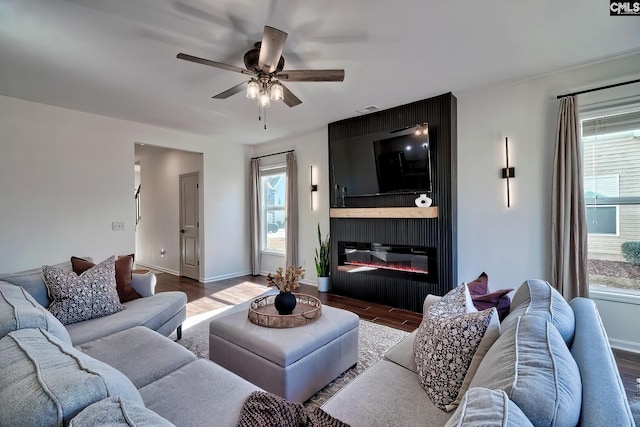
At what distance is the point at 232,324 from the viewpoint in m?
2.12

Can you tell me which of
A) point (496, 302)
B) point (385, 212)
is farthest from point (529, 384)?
point (385, 212)

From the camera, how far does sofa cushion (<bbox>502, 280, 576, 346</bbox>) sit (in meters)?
1.14

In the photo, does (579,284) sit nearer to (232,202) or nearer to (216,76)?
(216,76)

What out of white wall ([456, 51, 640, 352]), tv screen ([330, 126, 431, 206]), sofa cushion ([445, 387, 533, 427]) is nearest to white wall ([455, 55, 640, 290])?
white wall ([456, 51, 640, 352])

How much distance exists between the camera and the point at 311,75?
2.34m

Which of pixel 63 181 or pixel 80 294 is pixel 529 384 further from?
pixel 63 181

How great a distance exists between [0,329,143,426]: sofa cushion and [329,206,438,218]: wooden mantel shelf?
132 inches

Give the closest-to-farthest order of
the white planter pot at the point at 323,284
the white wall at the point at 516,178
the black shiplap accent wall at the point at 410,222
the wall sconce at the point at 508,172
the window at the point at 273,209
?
the white wall at the point at 516,178 < the wall sconce at the point at 508,172 < the black shiplap accent wall at the point at 410,222 < the white planter pot at the point at 323,284 < the window at the point at 273,209

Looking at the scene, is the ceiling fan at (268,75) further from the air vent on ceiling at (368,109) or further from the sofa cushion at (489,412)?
the sofa cushion at (489,412)

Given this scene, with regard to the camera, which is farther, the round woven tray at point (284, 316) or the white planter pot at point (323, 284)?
the white planter pot at point (323, 284)

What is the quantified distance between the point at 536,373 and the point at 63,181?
516 cm

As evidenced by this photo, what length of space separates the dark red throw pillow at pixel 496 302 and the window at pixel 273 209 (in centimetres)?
434

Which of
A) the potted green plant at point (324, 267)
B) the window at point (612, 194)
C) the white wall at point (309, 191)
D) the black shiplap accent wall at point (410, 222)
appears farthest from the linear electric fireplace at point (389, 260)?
the window at point (612, 194)

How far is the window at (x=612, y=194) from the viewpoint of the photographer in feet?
8.79
